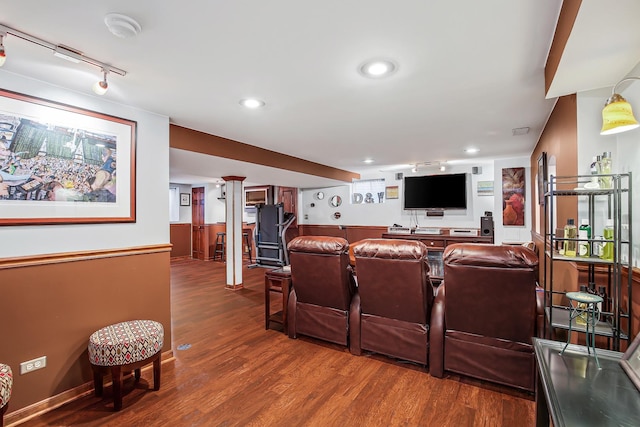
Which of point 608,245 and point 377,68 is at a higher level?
point 377,68

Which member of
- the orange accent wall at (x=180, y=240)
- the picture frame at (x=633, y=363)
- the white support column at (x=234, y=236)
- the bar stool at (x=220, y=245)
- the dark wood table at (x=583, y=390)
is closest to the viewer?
the dark wood table at (x=583, y=390)

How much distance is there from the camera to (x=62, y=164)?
2.23 metres

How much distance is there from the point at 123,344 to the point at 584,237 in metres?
3.00

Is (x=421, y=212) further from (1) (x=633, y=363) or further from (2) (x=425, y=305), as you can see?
(1) (x=633, y=363)

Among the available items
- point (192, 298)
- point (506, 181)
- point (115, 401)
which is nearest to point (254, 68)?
point (115, 401)

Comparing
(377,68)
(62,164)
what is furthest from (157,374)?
(377,68)

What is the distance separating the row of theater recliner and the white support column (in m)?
2.46

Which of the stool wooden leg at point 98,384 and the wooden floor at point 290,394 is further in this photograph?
the stool wooden leg at point 98,384

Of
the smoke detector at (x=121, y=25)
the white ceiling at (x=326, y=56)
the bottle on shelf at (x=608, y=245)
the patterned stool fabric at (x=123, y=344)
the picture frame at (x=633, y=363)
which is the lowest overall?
the patterned stool fabric at (x=123, y=344)

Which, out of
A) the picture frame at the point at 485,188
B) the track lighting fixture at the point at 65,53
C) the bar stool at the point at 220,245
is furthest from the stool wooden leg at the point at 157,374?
the bar stool at the point at 220,245

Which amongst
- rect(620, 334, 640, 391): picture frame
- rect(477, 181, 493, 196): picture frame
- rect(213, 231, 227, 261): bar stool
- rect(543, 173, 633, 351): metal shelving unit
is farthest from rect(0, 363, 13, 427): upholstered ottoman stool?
rect(213, 231, 227, 261): bar stool

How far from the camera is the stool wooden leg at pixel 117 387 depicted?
2080 millimetres

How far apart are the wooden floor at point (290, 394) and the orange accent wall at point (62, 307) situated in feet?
0.74

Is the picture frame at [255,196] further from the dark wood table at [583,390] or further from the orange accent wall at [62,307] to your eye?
the dark wood table at [583,390]
